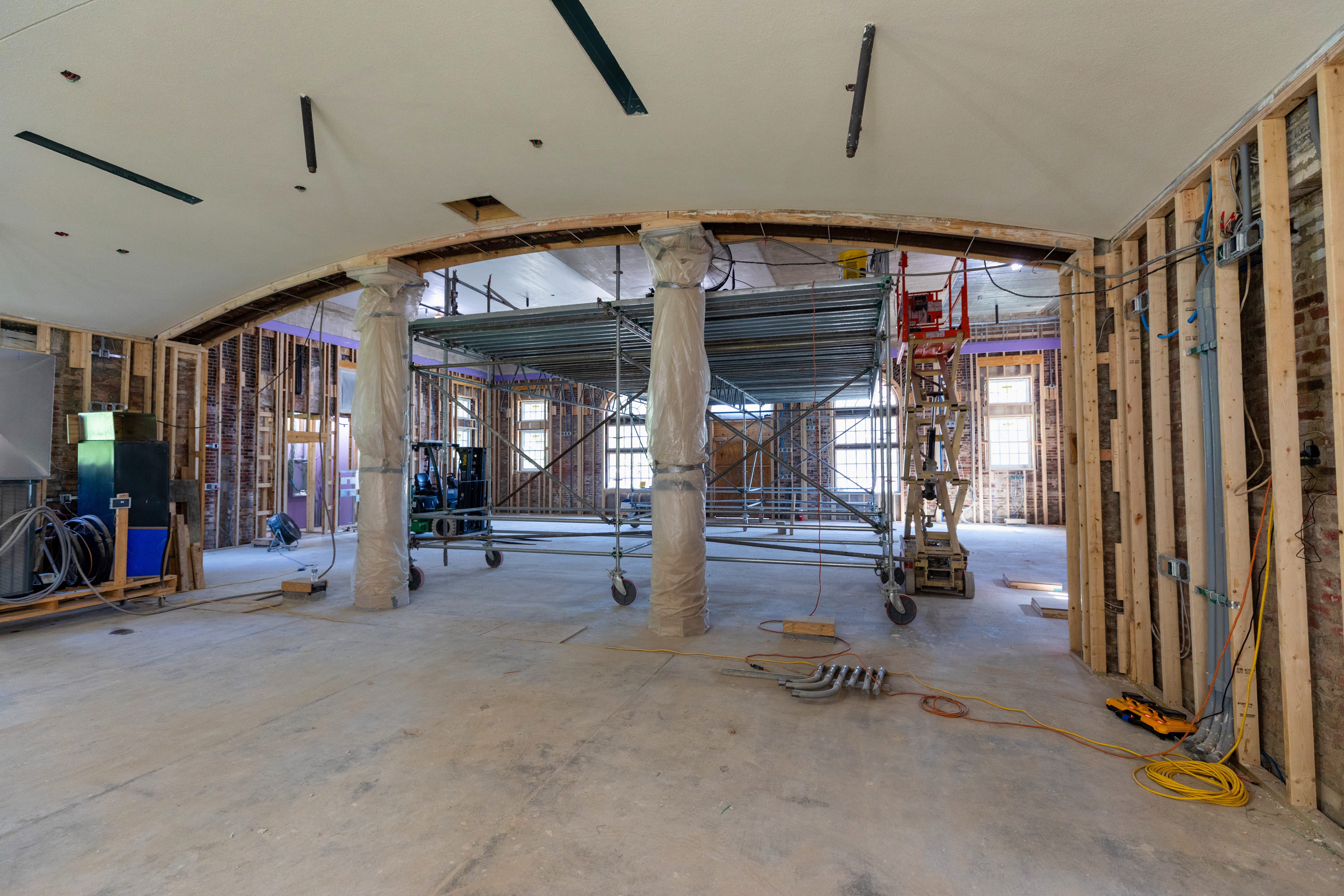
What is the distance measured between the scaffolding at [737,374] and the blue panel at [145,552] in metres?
2.60

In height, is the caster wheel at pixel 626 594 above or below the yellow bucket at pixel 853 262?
below

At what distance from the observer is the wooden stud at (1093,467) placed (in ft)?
13.8

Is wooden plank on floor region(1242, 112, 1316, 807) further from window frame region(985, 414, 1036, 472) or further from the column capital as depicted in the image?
window frame region(985, 414, 1036, 472)

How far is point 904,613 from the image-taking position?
5.39 metres

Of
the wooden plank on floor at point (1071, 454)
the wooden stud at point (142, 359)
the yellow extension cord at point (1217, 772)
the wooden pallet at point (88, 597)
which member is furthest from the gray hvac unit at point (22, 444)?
the wooden plank on floor at point (1071, 454)

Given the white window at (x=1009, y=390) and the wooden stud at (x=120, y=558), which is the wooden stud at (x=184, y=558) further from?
the white window at (x=1009, y=390)

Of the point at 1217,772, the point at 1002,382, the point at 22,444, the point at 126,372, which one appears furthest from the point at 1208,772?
the point at 1002,382

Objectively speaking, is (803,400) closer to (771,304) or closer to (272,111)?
(771,304)

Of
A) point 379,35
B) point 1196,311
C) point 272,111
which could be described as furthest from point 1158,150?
point 272,111

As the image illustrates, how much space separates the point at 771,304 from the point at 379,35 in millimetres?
3775

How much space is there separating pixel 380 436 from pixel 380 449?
0.42 ft

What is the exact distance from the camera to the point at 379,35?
110 inches

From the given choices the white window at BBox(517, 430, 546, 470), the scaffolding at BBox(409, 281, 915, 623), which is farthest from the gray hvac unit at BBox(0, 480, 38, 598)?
the white window at BBox(517, 430, 546, 470)

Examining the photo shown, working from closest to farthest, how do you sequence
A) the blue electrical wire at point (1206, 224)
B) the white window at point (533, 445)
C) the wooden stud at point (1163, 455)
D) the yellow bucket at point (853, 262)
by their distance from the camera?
the blue electrical wire at point (1206, 224) < the wooden stud at point (1163, 455) < the yellow bucket at point (853, 262) < the white window at point (533, 445)
